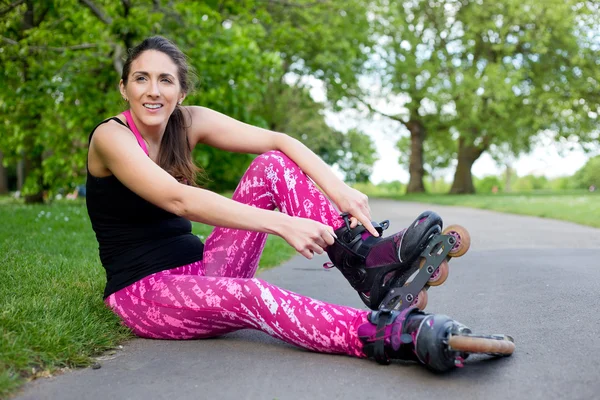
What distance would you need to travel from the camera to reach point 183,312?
2797mm

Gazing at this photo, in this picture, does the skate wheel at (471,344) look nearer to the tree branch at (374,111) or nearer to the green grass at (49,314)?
the green grass at (49,314)

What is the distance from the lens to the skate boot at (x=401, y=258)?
9.02ft

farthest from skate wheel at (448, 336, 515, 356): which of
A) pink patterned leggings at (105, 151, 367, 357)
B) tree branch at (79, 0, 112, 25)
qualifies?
tree branch at (79, 0, 112, 25)

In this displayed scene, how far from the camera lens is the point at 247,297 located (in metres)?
2.63

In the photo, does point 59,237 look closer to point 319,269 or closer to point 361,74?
point 319,269

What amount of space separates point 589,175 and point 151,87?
44899 millimetres

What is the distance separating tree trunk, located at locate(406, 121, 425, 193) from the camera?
2997 cm

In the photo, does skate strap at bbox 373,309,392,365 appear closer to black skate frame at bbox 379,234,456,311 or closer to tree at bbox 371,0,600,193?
black skate frame at bbox 379,234,456,311

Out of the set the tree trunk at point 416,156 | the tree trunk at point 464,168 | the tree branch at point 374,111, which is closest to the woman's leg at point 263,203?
the tree branch at point 374,111

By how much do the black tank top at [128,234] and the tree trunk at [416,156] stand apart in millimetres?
27755

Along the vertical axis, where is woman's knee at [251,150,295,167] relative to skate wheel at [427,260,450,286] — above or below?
above

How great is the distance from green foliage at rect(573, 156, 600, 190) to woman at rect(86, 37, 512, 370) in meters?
43.5

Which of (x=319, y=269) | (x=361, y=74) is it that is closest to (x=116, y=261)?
(x=319, y=269)

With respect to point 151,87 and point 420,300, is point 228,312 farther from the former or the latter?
point 151,87
